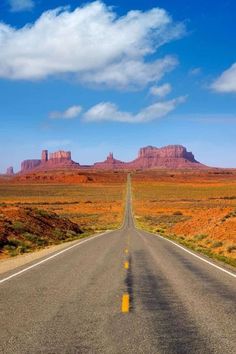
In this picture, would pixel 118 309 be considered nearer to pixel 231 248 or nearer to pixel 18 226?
pixel 231 248

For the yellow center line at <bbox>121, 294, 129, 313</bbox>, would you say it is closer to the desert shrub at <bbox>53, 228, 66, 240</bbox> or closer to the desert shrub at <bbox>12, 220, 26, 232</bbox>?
the desert shrub at <bbox>12, 220, 26, 232</bbox>

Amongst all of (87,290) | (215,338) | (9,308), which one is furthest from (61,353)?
(87,290)

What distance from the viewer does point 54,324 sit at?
28.0ft

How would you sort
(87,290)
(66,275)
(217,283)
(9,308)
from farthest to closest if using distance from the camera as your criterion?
(66,275) < (217,283) < (87,290) < (9,308)

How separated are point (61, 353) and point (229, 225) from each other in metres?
29.1

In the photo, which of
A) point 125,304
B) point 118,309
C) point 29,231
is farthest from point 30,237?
point 118,309

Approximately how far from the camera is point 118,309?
9.92 metres

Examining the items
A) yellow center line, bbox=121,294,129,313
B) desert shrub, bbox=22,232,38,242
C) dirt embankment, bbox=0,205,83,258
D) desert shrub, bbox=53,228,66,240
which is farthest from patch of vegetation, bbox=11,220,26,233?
yellow center line, bbox=121,294,129,313

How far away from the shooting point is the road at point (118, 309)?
7289 millimetres

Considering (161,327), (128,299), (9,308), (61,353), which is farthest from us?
(128,299)

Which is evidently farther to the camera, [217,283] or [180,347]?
[217,283]

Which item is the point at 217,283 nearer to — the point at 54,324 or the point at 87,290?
the point at 87,290

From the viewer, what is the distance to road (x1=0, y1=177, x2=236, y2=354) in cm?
729

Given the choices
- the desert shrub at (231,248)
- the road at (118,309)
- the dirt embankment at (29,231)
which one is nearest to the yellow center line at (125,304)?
the road at (118,309)
